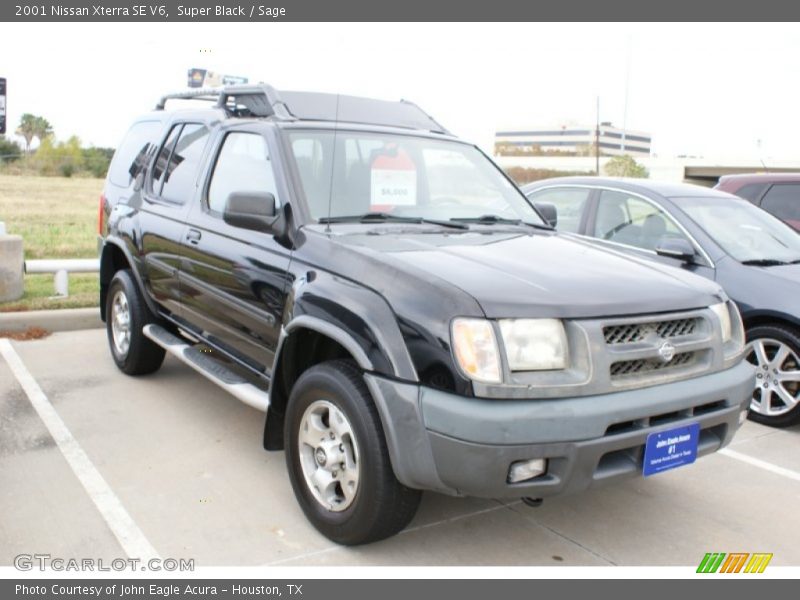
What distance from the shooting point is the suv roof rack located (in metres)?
4.41

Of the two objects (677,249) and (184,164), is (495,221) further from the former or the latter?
(184,164)

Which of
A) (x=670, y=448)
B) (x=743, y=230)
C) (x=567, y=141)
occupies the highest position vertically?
(x=567, y=141)

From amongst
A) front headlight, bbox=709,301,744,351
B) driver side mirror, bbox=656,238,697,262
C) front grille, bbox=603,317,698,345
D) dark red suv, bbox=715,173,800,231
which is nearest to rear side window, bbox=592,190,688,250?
driver side mirror, bbox=656,238,697,262

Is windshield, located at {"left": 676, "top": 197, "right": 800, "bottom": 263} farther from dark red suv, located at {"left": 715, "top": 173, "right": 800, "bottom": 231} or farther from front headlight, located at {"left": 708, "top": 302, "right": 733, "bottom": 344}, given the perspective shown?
front headlight, located at {"left": 708, "top": 302, "right": 733, "bottom": 344}

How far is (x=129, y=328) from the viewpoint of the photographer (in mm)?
5633

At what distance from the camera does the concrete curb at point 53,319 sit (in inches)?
274

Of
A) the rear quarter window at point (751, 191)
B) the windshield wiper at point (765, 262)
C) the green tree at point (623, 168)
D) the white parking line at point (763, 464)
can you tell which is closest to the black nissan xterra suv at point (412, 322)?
the white parking line at point (763, 464)

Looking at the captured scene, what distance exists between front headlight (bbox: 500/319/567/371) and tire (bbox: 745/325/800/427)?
2885 millimetres

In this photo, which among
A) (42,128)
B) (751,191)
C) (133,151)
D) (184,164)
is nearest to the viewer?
(184,164)

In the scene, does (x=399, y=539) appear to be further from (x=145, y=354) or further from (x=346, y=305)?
(x=145, y=354)

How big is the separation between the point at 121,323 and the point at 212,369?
1823 millimetres

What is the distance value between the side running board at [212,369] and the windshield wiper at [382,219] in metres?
0.99

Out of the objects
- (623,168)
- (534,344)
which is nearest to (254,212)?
(534,344)

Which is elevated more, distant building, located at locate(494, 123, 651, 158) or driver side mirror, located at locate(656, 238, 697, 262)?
distant building, located at locate(494, 123, 651, 158)
